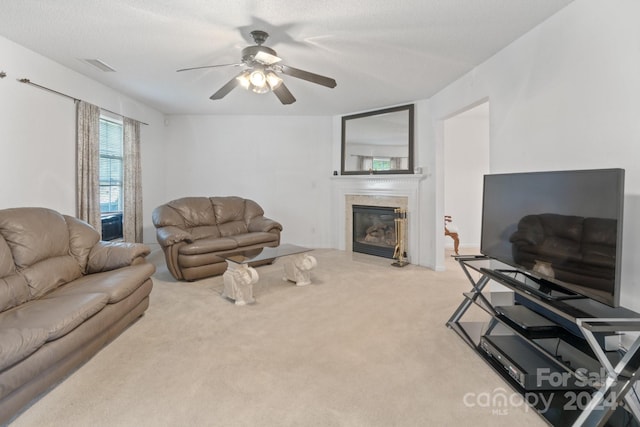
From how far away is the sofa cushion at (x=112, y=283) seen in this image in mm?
2271

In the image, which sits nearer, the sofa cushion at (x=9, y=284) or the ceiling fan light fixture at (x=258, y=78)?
the sofa cushion at (x=9, y=284)

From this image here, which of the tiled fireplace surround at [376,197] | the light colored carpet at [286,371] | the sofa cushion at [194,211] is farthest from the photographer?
the tiled fireplace surround at [376,197]

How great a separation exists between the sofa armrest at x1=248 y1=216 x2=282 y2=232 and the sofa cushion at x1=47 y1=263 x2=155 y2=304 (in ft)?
7.10

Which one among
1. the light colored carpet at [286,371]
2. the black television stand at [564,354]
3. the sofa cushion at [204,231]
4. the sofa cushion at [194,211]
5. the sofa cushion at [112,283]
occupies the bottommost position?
the light colored carpet at [286,371]

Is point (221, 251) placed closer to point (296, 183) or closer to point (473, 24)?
point (296, 183)

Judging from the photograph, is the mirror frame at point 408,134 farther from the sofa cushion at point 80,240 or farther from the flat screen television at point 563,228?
the sofa cushion at point 80,240

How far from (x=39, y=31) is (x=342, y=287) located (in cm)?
381

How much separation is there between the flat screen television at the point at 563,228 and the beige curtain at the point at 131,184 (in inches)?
189

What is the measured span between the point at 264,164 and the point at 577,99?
189 inches

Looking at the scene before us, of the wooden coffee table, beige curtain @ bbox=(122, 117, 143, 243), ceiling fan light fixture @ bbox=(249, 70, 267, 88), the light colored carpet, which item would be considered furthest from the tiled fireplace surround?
beige curtain @ bbox=(122, 117, 143, 243)

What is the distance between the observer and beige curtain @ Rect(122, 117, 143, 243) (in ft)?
15.6

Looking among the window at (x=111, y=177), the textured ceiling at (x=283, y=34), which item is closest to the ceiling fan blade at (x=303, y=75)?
the textured ceiling at (x=283, y=34)

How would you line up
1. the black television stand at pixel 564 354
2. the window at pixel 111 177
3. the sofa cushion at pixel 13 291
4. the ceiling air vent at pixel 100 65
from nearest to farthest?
the black television stand at pixel 564 354 → the sofa cushion at pixel 13 291 → the ceiling air vent at pixel 100 65 → the window at pixel 111 177

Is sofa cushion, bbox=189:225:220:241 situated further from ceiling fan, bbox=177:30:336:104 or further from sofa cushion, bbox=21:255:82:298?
ceiling fan, bbox=177:30:336:104
